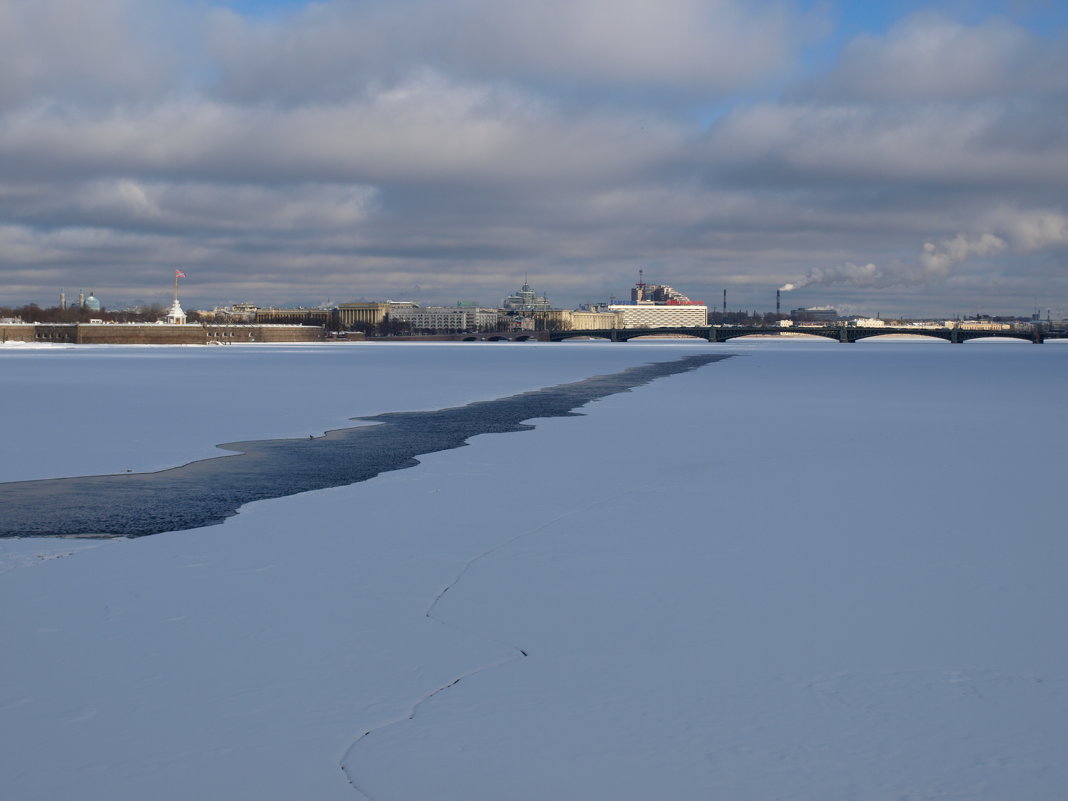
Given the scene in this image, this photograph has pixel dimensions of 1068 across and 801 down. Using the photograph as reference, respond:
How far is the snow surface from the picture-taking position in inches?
167

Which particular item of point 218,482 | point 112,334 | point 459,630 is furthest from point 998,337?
point 459,630

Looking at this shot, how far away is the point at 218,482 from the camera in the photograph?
12.0m

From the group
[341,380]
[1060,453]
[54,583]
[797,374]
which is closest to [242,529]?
[54,583]

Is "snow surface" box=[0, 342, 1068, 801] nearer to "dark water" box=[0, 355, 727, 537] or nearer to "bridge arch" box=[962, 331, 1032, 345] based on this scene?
"dark water" box=[0, 355, 727, 537]

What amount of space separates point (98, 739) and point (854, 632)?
12.8 feet

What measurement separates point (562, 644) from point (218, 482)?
7.15 meters

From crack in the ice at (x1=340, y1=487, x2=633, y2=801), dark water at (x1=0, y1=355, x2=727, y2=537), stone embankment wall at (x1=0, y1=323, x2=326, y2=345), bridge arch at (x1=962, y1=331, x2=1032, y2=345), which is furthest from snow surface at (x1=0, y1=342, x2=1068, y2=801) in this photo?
stone embankment wall at (x1=0, y1=323, x2=326, y2=345)

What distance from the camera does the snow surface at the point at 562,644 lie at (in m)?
4.25

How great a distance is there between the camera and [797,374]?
144ft

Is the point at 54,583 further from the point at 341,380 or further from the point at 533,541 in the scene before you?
the point at 341,380

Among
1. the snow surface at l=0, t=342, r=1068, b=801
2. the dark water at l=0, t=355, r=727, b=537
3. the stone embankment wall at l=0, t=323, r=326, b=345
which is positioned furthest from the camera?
the stone embankment wall at l=0, t=323, r=326, b=345

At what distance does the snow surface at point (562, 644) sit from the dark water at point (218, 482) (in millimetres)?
612

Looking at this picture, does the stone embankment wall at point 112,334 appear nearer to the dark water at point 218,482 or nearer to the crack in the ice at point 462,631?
the dark water at point 218,482

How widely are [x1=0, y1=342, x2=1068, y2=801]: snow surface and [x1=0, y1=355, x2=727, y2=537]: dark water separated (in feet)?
2.01
